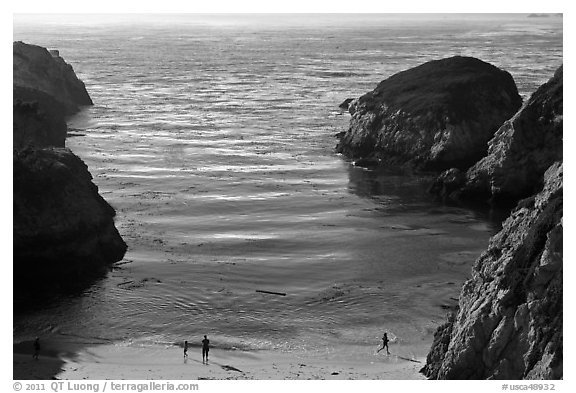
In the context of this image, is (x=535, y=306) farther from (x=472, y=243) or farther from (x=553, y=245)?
(x=472, y=243)

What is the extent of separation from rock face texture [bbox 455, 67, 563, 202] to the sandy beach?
96.5ft

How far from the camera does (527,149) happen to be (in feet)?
224

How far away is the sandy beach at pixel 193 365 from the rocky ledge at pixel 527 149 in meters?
29.4

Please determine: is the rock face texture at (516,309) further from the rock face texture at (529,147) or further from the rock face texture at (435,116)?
the rock face texture at (435,116)

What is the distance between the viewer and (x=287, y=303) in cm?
5012

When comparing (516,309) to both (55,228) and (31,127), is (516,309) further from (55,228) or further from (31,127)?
(31,127)

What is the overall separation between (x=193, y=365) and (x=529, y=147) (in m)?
36.0

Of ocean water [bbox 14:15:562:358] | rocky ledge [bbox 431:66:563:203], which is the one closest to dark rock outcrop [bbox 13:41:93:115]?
ocean water [bbox 14:15:562:358]

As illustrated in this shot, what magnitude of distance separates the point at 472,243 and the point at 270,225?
13240mm

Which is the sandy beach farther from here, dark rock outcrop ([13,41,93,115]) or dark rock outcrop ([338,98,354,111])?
dark rock outcrop ([338,98,354,111])

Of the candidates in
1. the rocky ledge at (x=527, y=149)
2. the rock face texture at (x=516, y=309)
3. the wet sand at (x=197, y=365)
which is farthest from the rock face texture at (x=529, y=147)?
the wet sand at (x=197, y=365)

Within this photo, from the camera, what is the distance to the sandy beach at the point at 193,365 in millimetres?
38688

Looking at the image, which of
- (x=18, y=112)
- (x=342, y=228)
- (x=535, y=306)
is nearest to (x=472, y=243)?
(x=342, y=228)

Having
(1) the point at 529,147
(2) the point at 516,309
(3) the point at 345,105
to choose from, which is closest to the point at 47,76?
(3) the point at 345,105
